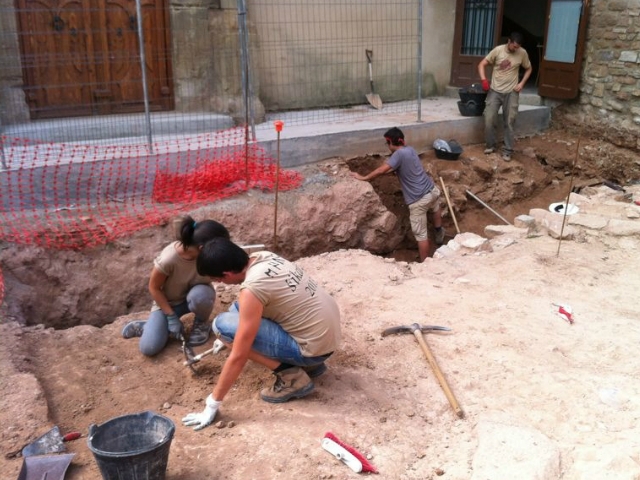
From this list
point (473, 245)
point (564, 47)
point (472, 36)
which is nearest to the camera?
point (473, 245)

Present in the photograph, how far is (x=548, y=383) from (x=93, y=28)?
7202 millimetres

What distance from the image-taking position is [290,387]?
12.9ft

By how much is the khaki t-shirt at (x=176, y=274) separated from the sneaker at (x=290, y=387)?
0.90 m

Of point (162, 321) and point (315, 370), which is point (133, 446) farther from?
point (162, 321)

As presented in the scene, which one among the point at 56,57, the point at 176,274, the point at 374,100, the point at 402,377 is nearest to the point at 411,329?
the point at 402,377

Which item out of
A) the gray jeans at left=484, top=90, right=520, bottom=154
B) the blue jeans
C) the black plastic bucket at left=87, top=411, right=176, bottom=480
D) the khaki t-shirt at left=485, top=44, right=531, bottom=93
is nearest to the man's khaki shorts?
the gray jeans at left=484, top=90, right=520, bottom=154

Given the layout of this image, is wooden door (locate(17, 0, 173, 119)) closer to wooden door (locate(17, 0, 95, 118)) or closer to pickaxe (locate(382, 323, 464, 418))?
wooden door (locate(17, 0, 95, 118))

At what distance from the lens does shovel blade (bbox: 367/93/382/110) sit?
34.9 ft

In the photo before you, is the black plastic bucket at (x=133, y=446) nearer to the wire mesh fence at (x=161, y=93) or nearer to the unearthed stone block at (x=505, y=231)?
the wire mesh fence at (x=161, y=93)

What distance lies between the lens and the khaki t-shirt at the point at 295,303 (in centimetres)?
357

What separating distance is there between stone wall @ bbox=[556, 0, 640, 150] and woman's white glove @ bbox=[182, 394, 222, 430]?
7927mm

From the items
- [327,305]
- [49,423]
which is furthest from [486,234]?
[49,423]

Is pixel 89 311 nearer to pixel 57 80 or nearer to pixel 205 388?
pixel 205 388

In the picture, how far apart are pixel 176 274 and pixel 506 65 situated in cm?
647
